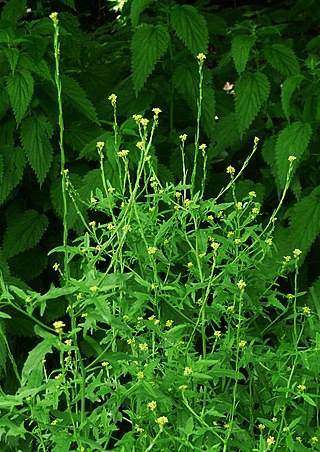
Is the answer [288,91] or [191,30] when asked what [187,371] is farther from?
[191,30]

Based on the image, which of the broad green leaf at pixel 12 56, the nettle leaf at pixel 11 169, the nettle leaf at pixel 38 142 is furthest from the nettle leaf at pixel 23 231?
the broad green leaf at pixel 12 56

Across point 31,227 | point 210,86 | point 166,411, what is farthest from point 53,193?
point 166,411

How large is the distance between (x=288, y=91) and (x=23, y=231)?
996mm

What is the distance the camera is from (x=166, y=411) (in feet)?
6.26

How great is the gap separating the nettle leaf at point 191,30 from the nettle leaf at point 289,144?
39cm

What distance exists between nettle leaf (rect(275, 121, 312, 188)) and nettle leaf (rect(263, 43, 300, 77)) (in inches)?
9.3

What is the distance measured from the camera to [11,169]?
9.89 ft

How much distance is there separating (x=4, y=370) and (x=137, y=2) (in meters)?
1.25

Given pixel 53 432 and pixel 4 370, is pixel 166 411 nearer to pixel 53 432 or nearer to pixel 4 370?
pixel 53 432

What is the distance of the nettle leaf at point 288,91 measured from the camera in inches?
115

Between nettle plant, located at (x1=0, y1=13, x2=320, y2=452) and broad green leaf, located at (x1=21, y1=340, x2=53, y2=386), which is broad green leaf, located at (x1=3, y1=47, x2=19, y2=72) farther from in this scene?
broad green leaf, located at (x1=21, y1=340, x2=53, y2=386)

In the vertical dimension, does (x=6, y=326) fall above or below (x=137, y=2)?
below

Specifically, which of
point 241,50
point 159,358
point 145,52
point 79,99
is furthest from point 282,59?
point 159,358

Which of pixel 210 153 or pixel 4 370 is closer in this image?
pixel 4 370
